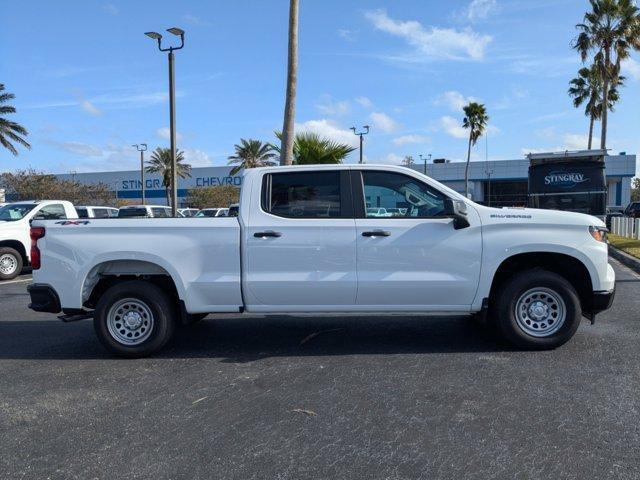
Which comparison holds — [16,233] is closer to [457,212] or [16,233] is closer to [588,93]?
[457,212]

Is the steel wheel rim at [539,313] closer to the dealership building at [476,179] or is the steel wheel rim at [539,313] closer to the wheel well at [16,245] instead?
the wheel well at [16,245]

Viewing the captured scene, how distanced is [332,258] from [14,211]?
11.1 meters

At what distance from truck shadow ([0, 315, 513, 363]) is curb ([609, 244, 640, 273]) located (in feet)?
24.2

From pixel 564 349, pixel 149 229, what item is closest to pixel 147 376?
pixel 149 229

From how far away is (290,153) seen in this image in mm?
13719

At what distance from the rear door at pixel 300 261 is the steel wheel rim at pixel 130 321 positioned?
44.0 inches

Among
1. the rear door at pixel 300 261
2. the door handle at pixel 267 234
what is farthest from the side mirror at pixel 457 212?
the door handle at pixel 267 234

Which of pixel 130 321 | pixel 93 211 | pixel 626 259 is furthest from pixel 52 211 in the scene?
pixel 626 259

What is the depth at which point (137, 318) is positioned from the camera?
592 centimetres

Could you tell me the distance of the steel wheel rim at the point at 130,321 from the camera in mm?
5875

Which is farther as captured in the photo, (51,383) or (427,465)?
(51,383)

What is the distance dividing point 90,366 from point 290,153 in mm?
8858

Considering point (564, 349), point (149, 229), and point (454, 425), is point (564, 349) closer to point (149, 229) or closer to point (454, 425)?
point (454, 425)

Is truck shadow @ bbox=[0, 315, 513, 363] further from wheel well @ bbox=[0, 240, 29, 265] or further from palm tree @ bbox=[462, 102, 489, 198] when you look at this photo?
palm tree @ bbox=[462, 102, 489, 198]
